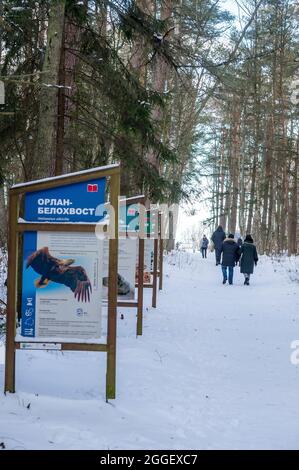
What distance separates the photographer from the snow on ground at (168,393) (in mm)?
4230

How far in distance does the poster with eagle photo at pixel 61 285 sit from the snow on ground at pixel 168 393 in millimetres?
662

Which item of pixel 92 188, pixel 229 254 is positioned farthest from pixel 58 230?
pixel 229 254

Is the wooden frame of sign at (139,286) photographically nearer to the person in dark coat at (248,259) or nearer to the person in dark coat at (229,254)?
the person in dark coat at (229,254)

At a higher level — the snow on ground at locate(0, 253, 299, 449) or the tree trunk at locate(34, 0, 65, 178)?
the tree trunk at locate(34, 0, 65, 178)

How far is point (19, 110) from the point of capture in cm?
948

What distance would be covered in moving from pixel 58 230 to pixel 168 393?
209 cm

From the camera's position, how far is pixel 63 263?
16.7 ft

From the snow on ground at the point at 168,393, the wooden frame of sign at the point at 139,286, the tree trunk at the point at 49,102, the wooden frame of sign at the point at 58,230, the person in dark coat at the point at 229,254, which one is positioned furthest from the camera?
the person in dark coat at the point at 229,254

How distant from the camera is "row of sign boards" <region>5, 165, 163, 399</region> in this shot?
5.03 metres

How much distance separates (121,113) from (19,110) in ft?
6.02

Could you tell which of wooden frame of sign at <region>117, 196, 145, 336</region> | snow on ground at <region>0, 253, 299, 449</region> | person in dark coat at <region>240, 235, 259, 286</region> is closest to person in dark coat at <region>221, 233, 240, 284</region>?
person in dark coat at <region>240, 235, 259, 286</region>

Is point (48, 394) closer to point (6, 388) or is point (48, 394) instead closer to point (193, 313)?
point (6, 388)

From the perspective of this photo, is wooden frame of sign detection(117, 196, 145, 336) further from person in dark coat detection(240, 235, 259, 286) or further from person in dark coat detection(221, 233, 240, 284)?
person in dark coat detection(240, 235, 259, 286)

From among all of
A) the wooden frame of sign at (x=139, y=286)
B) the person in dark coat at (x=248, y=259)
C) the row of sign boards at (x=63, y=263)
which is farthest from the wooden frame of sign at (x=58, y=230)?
the person in dark coat at (x=248, y=259)
